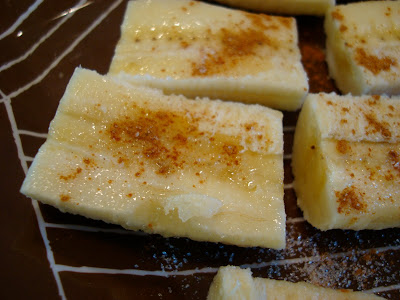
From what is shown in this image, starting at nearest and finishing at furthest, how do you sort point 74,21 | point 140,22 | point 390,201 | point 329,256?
→ point 390,201, point 329,256, point 140,22, point 74,21

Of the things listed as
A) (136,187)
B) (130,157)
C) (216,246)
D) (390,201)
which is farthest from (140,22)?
(390,201)

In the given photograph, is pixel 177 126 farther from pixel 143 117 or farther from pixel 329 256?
pixel 329 256

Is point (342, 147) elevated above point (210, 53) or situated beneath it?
situated beneath

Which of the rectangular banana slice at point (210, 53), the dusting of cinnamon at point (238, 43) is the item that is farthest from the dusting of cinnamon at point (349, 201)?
the dusting of cinnamon at point (238, 43)

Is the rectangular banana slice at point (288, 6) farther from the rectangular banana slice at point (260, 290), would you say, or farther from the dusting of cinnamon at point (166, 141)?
the rectangular banana slice at point (260, 290)

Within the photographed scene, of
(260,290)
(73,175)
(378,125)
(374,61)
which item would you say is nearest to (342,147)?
(378,125)

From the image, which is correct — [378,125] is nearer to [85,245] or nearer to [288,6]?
[288,6]

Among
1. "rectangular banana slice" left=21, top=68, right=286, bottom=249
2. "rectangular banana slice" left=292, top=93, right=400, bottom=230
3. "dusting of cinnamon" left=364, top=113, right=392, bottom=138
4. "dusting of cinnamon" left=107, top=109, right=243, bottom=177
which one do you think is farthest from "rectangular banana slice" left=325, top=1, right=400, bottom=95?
"dusting of cinnamon" left=107, top=109, right=243, bottom=177
